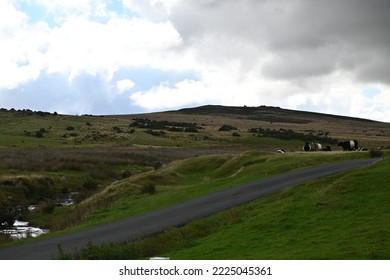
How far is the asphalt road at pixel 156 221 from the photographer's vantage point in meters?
23.8

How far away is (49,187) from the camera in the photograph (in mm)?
54406

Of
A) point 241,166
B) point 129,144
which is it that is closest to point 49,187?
point 241,166

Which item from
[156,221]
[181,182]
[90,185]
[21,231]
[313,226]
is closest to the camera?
[313,226]

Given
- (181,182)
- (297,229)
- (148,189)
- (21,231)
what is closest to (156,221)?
(297,229)

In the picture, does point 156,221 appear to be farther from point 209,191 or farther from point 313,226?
point 313,226

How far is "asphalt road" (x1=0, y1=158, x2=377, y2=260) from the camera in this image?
23.8 metres

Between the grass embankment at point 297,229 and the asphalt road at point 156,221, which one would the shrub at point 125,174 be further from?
the grass embankment at point 297,229

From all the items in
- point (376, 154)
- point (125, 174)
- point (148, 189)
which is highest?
point (376, 154)

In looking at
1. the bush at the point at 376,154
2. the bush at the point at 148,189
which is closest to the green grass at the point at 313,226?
the bush at the point at 148,189

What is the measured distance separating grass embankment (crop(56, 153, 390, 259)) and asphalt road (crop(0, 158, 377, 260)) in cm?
156

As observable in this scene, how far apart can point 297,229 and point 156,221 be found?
930 cm

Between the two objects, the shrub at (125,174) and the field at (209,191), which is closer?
the field at (209,191)

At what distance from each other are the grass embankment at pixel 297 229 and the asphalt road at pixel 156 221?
A: 1.56 m

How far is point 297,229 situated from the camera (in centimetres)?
2086
